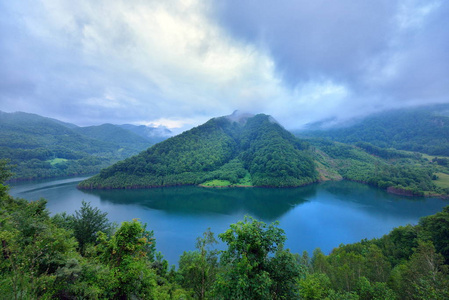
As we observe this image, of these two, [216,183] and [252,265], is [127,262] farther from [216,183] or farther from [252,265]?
[216,183]

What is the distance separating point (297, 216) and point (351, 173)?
76.4m

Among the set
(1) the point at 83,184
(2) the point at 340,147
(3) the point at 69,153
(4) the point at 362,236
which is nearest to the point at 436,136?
(2) the point at 340,147

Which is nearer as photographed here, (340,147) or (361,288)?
(361,288)

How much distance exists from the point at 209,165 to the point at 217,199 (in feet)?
145

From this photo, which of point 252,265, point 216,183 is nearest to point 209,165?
point 216,183

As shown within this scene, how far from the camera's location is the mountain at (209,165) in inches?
3524

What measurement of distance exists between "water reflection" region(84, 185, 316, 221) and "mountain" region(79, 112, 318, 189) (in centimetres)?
757

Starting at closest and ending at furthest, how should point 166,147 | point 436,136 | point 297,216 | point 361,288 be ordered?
1. point 361,288
2. point 297,216
3. point 166,147
4. point 436,136

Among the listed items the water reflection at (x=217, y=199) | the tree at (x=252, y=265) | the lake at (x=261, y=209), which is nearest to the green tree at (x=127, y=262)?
the tree at (x=252, y=265)

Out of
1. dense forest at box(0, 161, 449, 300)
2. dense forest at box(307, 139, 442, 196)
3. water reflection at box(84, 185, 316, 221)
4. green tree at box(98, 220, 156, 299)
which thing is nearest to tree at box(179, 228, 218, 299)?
dense forest at box(0, 161, 449, 300)

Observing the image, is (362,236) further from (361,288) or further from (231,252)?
(231,252)

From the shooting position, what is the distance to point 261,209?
5697 centimetres

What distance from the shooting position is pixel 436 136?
591ft

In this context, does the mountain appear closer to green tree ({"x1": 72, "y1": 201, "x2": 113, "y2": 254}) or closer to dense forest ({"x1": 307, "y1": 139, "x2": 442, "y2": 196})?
dense forest ({"x1": 307, "y1": 139, "x2": 442, "y2": 196})
